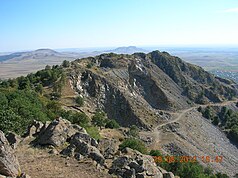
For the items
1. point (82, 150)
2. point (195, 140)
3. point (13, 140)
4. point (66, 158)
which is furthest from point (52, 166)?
point (195, 140)

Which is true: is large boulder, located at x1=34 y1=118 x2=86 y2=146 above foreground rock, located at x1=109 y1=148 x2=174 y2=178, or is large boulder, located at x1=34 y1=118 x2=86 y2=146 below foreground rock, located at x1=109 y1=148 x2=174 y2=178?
above

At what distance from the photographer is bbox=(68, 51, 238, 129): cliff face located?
326 ft

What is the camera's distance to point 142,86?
121750 mm

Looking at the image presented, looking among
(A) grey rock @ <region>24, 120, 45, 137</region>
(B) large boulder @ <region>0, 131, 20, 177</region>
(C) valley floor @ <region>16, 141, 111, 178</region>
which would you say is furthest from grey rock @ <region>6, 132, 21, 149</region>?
(B) large boulder @ <region>0, 131, 20, 177</region>

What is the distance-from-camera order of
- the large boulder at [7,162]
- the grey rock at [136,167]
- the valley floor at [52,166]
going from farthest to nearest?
the grey rock at [136,167]
the valley floor at [52,166]
the large boulder at [7,162]

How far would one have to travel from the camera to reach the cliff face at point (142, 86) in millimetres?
99438

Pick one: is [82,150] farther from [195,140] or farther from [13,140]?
[195,140]

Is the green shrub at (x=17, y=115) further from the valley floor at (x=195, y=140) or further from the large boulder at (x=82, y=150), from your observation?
the valley floor at (x=195, y=140)

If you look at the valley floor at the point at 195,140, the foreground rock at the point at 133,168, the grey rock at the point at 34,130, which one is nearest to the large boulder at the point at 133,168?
the foreground rock at the point at 133,168

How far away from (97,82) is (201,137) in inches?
1499

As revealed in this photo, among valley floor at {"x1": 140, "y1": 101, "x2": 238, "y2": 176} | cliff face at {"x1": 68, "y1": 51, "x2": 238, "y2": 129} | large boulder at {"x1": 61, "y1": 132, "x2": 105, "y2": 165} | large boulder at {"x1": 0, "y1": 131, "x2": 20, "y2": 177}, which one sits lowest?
valley floor at {"x1": 140, "y1": 101, "x2": 238, "y2": 176}

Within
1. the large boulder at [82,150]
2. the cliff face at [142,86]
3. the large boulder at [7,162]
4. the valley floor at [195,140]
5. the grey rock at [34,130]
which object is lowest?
the valley floor at [195,140]

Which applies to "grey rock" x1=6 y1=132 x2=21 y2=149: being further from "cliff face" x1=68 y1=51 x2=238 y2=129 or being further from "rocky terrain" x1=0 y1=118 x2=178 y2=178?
"cliff face" x1=68 y1=51 x2=238 y2=129

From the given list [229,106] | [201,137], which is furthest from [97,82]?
[229,106]
